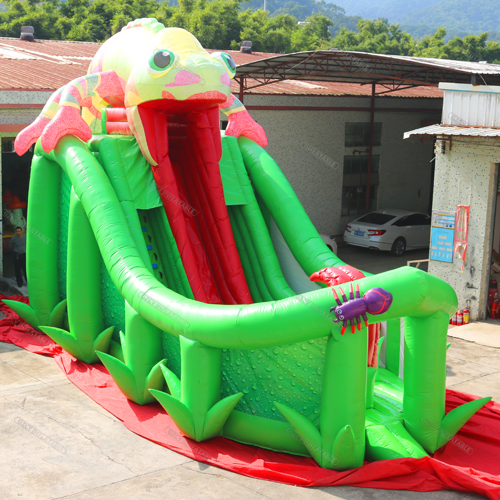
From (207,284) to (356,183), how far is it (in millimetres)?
13026

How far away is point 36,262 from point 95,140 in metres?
2.30

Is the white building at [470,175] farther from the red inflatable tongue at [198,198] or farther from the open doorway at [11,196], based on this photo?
the open doorway at [11,196]

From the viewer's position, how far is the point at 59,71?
16797 mm

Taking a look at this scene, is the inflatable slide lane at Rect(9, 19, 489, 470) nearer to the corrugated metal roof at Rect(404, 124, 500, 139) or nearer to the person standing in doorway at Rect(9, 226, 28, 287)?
the person standing in doorway at Rect(9, 226, 28, 287)

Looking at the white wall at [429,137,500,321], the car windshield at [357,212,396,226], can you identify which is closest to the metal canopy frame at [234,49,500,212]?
the white wall at [429,137,500,321]

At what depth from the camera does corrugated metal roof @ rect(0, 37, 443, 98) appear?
1488cm

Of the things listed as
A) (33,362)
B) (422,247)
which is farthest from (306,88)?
(33,362)

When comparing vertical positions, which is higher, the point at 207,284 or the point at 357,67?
the point at 357,67

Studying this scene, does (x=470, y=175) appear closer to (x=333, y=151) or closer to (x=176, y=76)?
(x=176, y=76)

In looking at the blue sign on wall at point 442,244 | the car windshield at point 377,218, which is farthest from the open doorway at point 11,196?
the car windshield at point 377,218

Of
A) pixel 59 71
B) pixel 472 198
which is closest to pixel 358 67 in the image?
pixel 472 198

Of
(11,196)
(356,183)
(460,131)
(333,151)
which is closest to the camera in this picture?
(460,131)

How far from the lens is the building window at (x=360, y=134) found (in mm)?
21453

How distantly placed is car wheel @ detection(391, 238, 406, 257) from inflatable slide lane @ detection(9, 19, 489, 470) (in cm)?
943
